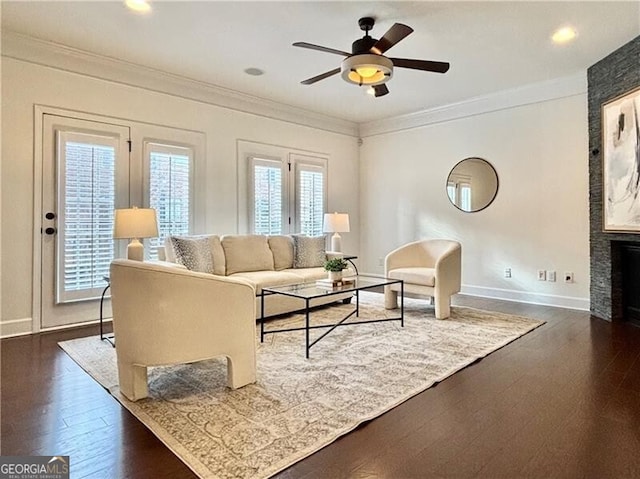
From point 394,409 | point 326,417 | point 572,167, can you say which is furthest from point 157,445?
point 572,167

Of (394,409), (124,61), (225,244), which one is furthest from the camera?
(225,244)

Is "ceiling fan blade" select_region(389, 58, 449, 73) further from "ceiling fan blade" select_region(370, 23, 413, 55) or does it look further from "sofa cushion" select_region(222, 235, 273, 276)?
"sofa cushion" select_region(222, 235, 273, 276)

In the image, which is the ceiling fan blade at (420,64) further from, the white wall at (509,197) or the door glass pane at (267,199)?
the door glass pane at (267,199)

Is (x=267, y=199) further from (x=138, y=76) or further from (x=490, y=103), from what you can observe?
(x=490, y=103)

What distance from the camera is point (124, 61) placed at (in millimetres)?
4230

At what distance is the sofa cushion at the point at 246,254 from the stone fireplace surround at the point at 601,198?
3732 millimetres

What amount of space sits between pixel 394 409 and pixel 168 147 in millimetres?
3902

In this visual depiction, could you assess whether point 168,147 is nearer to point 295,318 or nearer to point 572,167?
point 295,318

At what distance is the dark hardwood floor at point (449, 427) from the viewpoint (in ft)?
5.45

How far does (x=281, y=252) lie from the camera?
16.3ft

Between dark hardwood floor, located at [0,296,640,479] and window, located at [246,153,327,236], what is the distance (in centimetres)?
311

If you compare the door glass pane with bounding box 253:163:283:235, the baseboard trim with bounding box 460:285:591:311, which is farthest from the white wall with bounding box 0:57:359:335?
the baseboard trim with bounding box 460:285:591:311

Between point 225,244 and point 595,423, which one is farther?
point 225,244

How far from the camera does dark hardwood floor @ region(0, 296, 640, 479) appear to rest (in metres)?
1.66
